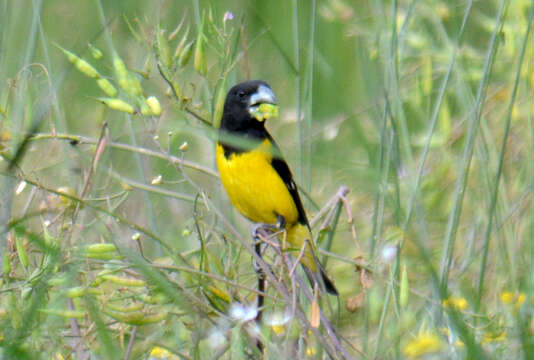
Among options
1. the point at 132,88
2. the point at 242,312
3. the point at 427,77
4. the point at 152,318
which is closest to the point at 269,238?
the point at 242,312

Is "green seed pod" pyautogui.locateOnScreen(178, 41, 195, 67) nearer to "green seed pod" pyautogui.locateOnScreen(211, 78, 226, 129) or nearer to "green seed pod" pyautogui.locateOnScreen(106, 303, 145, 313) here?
"green seed pod" pyautogui.locateOnScreen(211, 78, 226, 129)

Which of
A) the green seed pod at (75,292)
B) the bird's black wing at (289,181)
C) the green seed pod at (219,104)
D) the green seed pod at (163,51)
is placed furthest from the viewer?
the bird's black wing at (289,181)

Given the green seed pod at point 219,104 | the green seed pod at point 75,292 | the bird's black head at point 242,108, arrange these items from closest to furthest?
the green seed pod at point 75,292 → the green seed pod at point 219,104 → the bird's black head at point 242,108

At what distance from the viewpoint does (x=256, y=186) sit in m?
2.49

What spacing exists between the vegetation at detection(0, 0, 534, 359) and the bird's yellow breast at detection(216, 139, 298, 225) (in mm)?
80

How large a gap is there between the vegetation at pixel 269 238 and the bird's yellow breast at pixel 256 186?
80 mm

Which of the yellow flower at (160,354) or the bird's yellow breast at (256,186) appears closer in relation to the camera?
the yellow flower at (160,354)

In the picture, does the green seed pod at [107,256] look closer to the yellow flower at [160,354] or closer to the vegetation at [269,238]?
the vegetation at [269,238]

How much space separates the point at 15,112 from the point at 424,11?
4.68 ft

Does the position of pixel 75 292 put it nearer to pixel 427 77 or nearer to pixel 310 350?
pixel 310 350

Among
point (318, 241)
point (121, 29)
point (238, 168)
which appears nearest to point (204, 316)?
point (318, 241)

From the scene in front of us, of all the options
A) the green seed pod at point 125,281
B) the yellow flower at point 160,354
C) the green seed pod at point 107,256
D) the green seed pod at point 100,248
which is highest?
the green seed pod at point 100,248

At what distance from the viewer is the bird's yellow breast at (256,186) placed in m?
2.44

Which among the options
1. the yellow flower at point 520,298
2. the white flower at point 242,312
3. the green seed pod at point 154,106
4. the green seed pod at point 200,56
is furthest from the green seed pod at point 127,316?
the yellow flower at point 520,298
